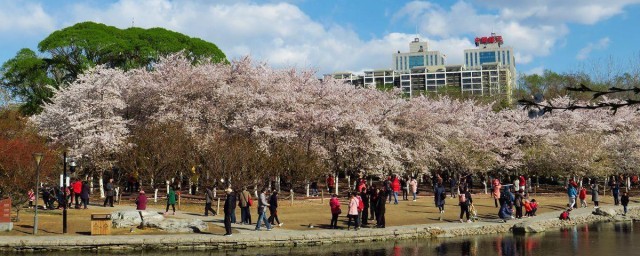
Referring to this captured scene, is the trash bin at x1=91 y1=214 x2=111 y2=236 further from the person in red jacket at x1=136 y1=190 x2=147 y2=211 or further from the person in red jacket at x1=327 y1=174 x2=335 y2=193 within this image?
the person in red jacket at x1=327 y1=174 x2=335 y2=193

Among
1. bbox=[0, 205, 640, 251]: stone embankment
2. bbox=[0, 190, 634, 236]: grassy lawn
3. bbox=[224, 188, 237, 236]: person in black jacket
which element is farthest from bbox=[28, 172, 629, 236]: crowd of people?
bbox=[0, 205, 640, 251]: stone embankment

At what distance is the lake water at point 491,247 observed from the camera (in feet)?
68.8

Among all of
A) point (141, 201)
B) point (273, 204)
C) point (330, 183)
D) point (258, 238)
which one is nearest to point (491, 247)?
point (258, 238)

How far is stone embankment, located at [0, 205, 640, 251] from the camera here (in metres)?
21.3

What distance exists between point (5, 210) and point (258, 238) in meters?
10.1

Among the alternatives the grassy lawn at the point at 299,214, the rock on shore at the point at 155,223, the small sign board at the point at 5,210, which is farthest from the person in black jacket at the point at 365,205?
the small sign board at the point at 5,210

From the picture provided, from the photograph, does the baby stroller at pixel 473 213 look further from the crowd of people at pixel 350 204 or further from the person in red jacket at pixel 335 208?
the person in red jacket at pixel 335 208

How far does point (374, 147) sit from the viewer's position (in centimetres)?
4212

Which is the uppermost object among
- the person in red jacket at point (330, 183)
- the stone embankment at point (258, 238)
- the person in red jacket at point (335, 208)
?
the person in red jacket at point (330, 183)

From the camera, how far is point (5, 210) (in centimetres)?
2333

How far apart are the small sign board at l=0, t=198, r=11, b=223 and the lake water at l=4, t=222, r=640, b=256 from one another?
4.19m

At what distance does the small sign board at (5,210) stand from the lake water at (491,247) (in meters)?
4.19

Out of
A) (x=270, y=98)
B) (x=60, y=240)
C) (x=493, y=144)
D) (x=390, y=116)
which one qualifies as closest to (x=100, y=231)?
(x=60, y=240)

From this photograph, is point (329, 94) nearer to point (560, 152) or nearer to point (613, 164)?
point (560, 152)
